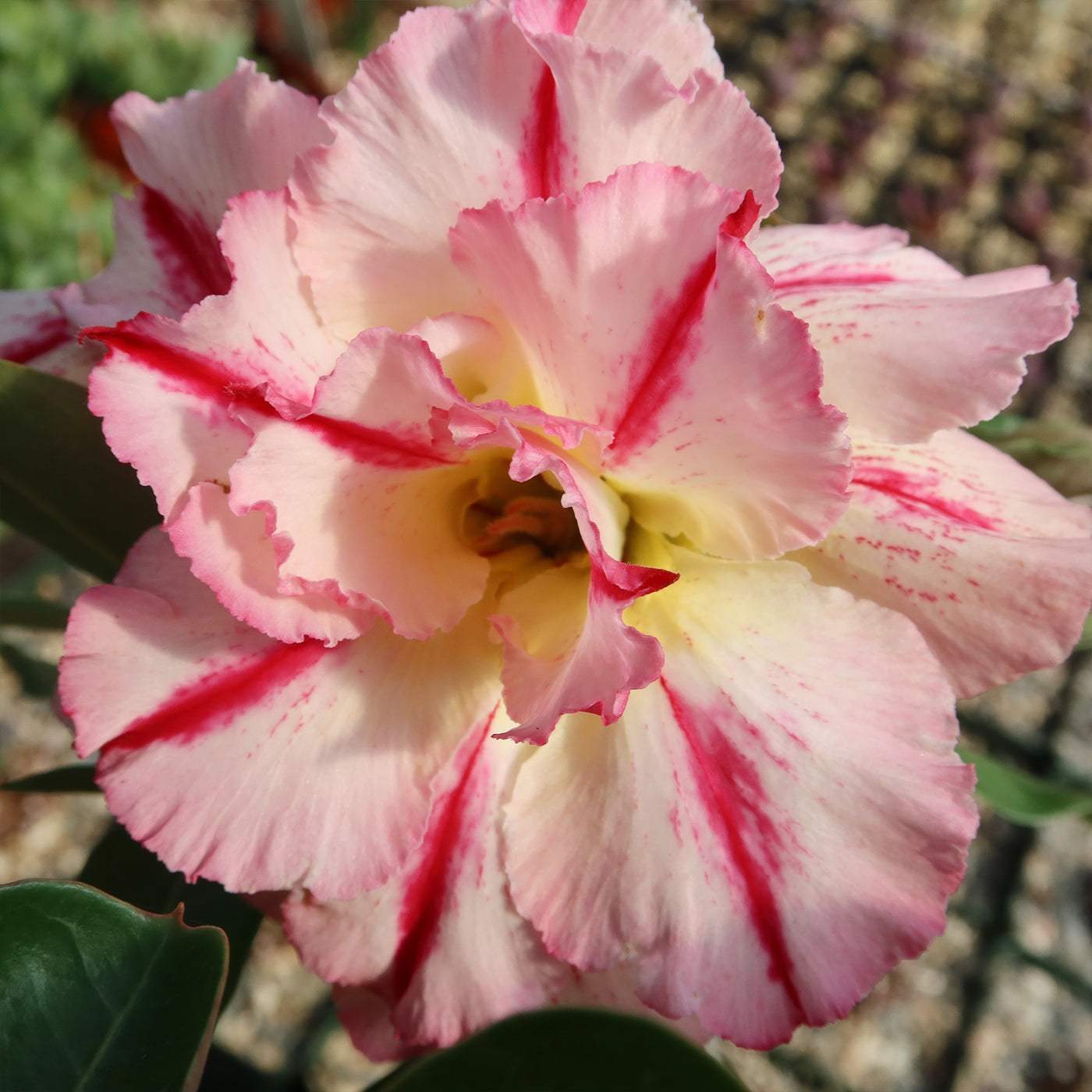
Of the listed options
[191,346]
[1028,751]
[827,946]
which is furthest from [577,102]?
[1028,751]

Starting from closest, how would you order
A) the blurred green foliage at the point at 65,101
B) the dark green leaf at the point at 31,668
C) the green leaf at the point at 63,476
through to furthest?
the green leaf at the point at 63,476, the dark green leaf at the point at 31,668, the blurred green foliage at the point at 65,101

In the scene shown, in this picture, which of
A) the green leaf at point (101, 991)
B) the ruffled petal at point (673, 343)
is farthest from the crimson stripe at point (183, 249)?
the green leaf at point (101, 991)

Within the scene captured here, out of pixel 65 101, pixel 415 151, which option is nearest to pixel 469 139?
pixel 415 151

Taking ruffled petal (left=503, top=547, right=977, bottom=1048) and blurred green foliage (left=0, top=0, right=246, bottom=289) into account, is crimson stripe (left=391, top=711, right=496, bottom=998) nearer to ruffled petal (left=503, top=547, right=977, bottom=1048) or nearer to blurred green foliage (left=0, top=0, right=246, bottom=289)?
ruffled petal (left=503, top=547, right=977, bottom=1048)

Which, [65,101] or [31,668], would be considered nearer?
[31,668]

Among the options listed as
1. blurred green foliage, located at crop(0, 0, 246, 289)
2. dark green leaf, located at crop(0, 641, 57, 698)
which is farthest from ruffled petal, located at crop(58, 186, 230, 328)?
blurred green foliage, located at crop(0, 0, 246, 289)

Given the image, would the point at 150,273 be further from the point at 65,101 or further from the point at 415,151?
the point at 65,101

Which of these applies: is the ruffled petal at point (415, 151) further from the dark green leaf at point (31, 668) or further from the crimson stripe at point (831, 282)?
the dark green leaf at point (31, 668)
